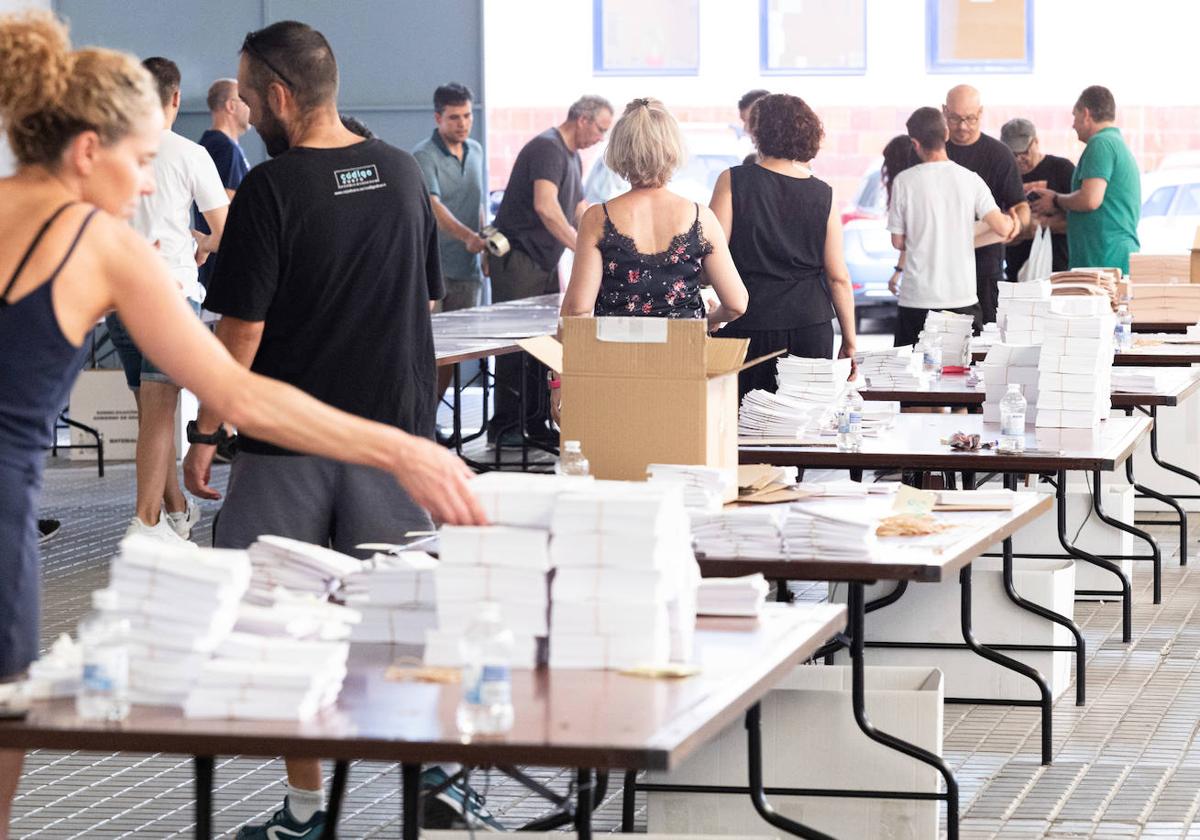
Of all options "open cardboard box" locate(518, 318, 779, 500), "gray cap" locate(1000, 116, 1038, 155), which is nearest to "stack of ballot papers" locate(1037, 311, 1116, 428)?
"open cardboard box" locate(518, 318, 779, 500)

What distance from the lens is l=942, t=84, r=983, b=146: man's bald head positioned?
30.1ft

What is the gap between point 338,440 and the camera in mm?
2740

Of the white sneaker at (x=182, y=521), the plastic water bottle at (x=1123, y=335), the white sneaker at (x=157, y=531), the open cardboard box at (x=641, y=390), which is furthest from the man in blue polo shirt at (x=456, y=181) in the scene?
the open cardboard box at (x=641, y=390)

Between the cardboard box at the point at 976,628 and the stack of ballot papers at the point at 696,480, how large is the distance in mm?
1329

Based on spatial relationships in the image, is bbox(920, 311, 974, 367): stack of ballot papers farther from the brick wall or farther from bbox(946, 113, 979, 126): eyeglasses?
the brick wall

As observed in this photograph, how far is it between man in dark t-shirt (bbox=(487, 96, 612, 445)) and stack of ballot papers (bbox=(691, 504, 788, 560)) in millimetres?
6179

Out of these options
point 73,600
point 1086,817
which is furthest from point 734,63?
point 1086,817

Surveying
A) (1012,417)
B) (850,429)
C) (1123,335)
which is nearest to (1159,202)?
(1123,335)

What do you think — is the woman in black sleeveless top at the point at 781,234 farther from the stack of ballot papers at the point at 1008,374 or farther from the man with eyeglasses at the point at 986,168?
the man with eyeglasses at the point at 986,168

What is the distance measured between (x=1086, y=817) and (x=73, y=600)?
147 inches

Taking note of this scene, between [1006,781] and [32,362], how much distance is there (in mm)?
2741

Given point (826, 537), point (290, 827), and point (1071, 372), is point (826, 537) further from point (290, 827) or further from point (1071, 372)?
point (1071, 372)

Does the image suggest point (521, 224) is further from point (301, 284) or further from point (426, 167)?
point (301, 284)

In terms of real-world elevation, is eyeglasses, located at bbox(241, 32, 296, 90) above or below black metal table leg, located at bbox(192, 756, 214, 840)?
above
